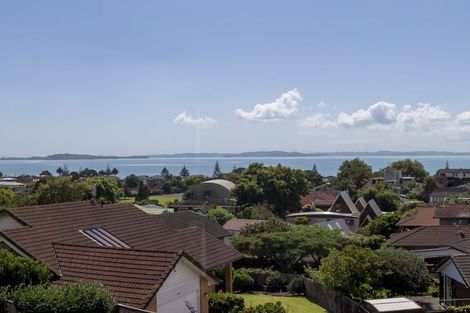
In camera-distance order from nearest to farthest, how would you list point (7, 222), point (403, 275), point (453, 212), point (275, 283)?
point (7, 222) → point (403, 275) → point (275, 283) → point (453, 212)


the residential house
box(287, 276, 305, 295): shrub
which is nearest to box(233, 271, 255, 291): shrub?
box(287, 276, 305, 295): shrub

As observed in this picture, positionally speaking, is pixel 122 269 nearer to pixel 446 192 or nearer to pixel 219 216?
pixel 219 216

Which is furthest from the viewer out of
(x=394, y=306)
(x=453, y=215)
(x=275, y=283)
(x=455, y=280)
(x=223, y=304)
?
(x=453, y=215)

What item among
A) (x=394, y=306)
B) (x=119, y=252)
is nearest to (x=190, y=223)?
(x=119, y=252)

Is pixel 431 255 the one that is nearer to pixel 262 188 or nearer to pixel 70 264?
pixel 70 264

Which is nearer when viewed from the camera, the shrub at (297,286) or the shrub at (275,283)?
the shrub at (297,286)

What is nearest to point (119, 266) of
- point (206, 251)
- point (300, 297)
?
point (206, 251)

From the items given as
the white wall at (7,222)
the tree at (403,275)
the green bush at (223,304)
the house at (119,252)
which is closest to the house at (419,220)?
the tree at (403,275)

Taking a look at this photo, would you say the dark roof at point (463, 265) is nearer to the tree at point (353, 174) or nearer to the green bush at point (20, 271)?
the green bush at point (20, 271)
